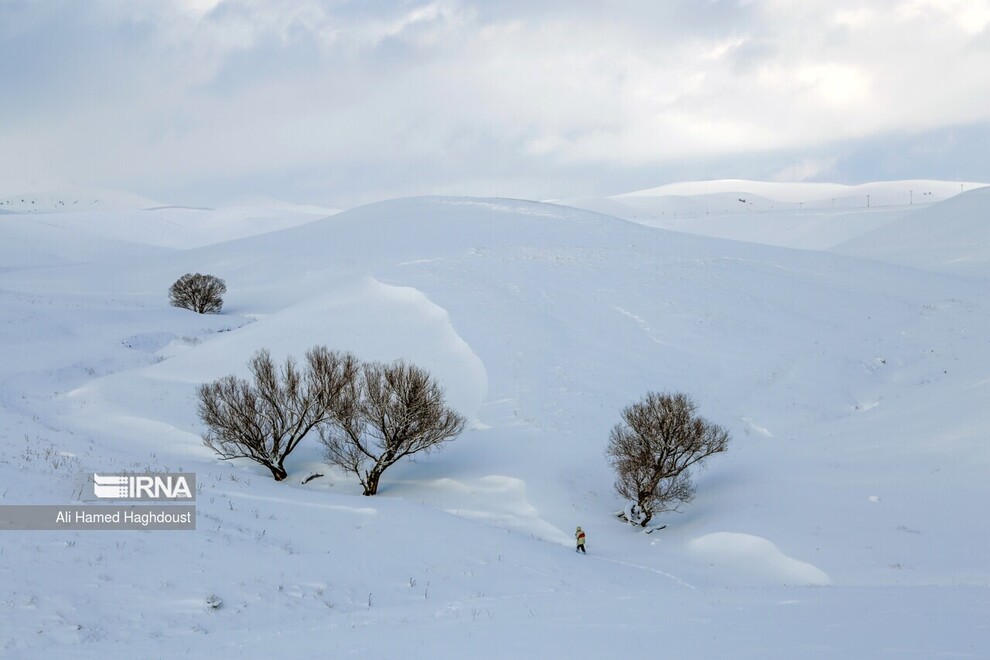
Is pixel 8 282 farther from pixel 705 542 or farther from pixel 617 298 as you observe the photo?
pixel 705 542

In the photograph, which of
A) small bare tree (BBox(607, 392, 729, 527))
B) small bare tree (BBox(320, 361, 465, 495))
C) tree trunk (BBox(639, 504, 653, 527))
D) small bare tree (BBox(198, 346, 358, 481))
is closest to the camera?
tree trunk (BBox(639, 504, 653, 527))

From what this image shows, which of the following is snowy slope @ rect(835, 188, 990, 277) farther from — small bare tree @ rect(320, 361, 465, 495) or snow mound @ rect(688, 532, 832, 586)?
small bare tree @ rect(320, 361, 465, 495)

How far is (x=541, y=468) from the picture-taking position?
94.1 feet

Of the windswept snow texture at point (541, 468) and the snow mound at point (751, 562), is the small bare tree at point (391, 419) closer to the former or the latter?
the windswept snow texture at point (541, 468)

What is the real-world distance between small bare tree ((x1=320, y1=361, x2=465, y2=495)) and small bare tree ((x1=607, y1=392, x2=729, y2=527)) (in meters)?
6.42

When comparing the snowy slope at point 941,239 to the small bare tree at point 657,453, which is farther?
the snowy slope at point 941,239

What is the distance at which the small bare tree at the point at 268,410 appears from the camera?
91.6ft

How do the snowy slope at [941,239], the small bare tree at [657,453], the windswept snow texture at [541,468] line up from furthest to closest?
the snowy slope at [941,239] < the small bare tree at [657,453] < the windswept snow texture at [541,468]

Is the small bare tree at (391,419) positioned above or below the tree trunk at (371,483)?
above

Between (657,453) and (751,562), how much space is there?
5578 millimetres

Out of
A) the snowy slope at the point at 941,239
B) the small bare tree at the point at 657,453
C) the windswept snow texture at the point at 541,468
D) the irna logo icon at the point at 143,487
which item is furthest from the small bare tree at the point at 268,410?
the snowy slope at the point at 941,239

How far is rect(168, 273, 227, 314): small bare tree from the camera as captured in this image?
211ft

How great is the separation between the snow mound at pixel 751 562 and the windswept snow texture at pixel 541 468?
107 millimetres

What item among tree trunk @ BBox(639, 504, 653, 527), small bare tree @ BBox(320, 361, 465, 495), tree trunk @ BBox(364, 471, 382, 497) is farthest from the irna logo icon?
tree trunk @ BBox(639, 504, 653, 527)
